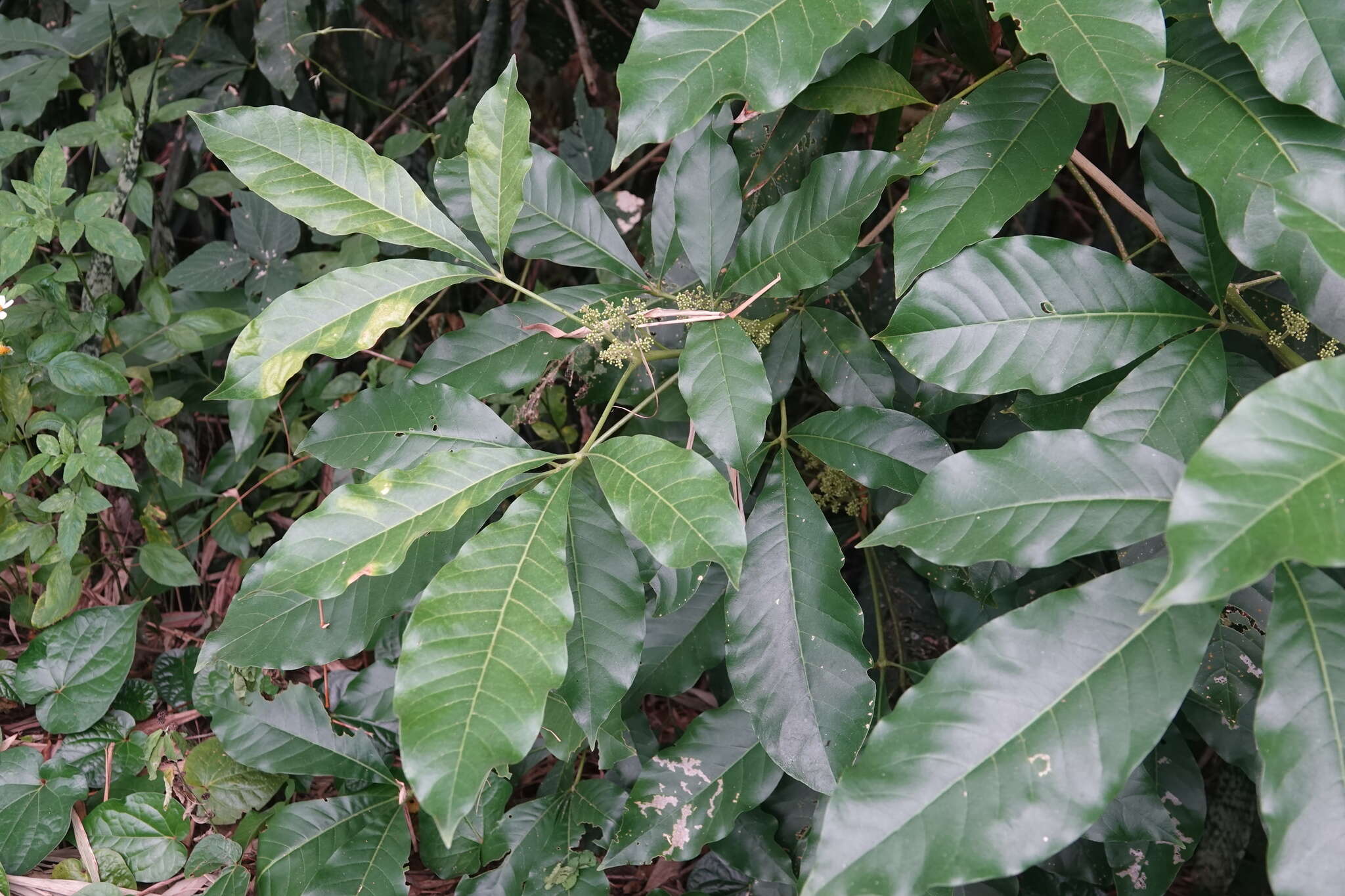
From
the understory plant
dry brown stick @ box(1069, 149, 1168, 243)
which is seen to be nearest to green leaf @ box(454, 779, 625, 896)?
the understory plant

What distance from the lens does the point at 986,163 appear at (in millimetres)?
940

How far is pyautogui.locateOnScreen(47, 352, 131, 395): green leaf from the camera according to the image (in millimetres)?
1331

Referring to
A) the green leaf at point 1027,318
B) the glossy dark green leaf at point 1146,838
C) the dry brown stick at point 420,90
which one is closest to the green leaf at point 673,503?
the green leaf at point 1027,318

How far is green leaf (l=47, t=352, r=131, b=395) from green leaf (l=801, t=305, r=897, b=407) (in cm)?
99

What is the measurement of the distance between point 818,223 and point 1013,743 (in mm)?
543

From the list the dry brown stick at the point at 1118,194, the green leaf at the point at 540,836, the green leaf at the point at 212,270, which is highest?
the dry brown stick at the point at 1118,194

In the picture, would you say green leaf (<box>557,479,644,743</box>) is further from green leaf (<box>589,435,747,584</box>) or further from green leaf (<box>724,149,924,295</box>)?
green leaf (<box>724,149,924,295</box>)

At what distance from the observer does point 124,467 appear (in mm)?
1309

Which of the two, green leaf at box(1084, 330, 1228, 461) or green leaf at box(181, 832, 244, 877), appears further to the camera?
green leaf at box(181, 832, 244, 877)

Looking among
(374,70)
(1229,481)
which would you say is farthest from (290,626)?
(374,70)

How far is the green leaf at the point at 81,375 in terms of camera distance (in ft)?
4.37

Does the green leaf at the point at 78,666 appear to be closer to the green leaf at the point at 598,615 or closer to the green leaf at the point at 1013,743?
the green leaf at the point at 598,615

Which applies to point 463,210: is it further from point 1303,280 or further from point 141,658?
point 141,658

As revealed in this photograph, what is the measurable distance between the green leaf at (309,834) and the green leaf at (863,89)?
3.55 ft
